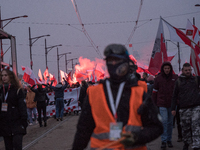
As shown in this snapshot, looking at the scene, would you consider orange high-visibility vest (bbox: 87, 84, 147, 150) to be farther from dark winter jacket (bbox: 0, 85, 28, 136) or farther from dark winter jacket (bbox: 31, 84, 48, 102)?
dark winter jacket (bbox: 31, 84, 48, 102)

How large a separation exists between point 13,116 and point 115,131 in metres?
3.27

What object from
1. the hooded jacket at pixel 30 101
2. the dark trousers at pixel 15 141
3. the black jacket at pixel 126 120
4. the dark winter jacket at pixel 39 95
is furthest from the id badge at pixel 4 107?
the hooded jacket at pixel 30 101

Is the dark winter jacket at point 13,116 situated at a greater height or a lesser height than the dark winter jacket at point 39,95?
greater

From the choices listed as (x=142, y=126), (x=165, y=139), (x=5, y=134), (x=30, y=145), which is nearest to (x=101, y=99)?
(x=142, y=126)

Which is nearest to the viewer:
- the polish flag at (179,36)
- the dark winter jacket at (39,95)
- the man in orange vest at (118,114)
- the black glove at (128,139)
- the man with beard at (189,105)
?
the black glove at (128,139)

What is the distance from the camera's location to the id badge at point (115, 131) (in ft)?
6.65

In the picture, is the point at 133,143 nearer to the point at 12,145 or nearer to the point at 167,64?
the point at 12,145

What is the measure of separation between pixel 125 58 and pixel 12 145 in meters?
3.52

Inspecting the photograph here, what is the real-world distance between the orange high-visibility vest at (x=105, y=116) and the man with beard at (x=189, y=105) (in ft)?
12.3

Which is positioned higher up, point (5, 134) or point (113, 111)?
point (113, 111)

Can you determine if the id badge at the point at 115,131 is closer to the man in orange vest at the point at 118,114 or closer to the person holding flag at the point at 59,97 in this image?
the man in orange vest at the point at 118,114

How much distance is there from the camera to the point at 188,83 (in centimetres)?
589

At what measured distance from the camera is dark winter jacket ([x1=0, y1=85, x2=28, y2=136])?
486 cm

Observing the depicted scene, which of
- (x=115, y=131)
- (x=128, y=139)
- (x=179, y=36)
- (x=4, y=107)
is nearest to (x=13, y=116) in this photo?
(x=4, y=107)
